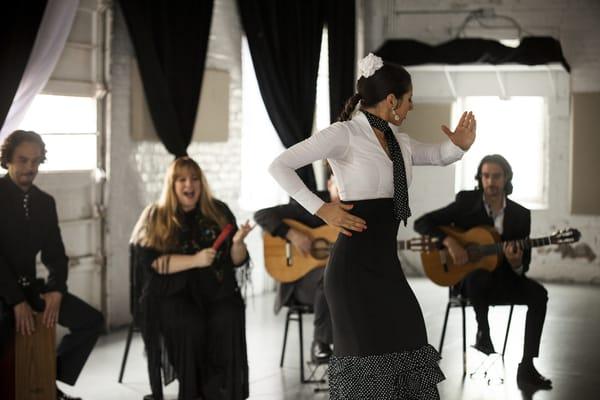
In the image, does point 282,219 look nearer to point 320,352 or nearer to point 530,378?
point 320,352

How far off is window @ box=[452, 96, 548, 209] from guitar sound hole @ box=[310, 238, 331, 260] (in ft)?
2.91

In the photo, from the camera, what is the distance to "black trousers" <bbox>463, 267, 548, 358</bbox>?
5473mm

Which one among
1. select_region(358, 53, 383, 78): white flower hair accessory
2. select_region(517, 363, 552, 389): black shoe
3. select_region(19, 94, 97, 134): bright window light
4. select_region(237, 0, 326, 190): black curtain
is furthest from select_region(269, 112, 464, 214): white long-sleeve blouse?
select_region(237, 0, 326, 190): black curtain

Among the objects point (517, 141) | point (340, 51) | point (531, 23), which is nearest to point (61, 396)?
point (517, 141)

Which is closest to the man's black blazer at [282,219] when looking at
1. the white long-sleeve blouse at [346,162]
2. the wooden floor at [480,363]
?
the wooden floor at [480,363]

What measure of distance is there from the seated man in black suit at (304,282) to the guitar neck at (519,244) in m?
0.85

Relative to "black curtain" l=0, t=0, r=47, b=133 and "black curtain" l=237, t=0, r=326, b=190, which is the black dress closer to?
"black curtain" l=0, t=0, r=47, b=133

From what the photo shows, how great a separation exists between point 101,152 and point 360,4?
2.01 metres

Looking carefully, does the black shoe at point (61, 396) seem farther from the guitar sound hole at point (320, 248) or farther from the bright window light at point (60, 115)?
the bright window light at point (60, 115)

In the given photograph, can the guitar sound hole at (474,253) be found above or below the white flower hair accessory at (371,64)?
below

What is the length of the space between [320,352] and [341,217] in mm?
2524

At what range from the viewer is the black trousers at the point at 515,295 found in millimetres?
5473

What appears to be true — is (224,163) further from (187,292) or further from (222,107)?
(187,292)

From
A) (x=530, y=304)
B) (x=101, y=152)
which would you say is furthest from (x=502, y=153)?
(x=101, y=152)
